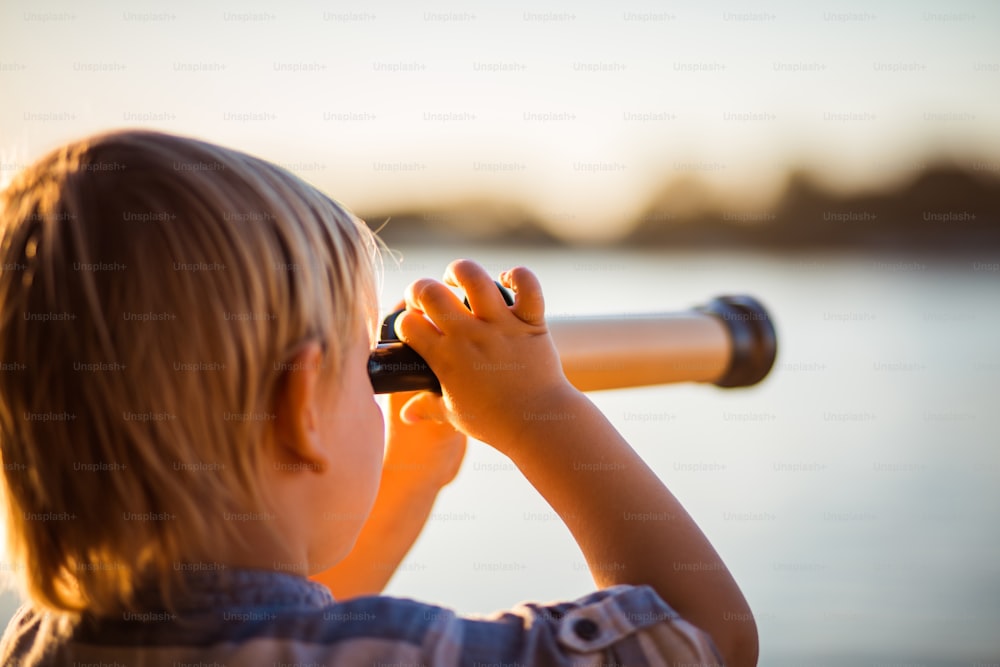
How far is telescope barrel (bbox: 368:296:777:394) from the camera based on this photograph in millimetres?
623

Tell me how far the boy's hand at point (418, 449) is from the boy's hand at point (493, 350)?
18cm

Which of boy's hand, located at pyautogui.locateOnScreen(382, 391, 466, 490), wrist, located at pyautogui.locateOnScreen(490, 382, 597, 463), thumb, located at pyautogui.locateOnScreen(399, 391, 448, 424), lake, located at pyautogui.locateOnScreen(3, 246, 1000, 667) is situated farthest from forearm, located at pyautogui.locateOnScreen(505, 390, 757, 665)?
lake, located at pyautogui.locateOnScreen(3, 246, 1000, 667)

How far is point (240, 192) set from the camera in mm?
542

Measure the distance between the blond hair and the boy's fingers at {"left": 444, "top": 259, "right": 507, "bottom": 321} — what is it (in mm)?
104

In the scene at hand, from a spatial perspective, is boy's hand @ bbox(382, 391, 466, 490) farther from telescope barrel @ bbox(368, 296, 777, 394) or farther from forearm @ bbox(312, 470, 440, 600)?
telescope barrel @ bbox(368, 296, 777, 394)

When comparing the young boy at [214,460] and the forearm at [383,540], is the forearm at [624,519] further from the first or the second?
the forearm at [383,540]

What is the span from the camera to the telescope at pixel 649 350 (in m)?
0.62

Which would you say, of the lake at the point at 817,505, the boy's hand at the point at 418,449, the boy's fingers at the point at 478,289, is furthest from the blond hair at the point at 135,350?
the lake at the point at 817,505

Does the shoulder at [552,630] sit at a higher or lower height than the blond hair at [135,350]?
lower

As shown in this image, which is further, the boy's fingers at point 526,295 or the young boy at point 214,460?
the boy's fingers at point 526,295

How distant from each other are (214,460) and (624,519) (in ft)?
0.82

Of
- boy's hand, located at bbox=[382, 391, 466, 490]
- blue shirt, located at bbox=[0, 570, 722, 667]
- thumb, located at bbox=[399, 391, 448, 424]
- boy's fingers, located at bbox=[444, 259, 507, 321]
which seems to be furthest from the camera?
boy's hand, located at bbox=[382, 391, 466, 490]

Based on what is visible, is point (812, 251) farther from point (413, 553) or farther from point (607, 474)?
point (607, 474)

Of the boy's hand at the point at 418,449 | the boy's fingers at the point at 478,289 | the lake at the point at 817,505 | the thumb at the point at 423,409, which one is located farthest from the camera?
the lake at the point at 817,505
